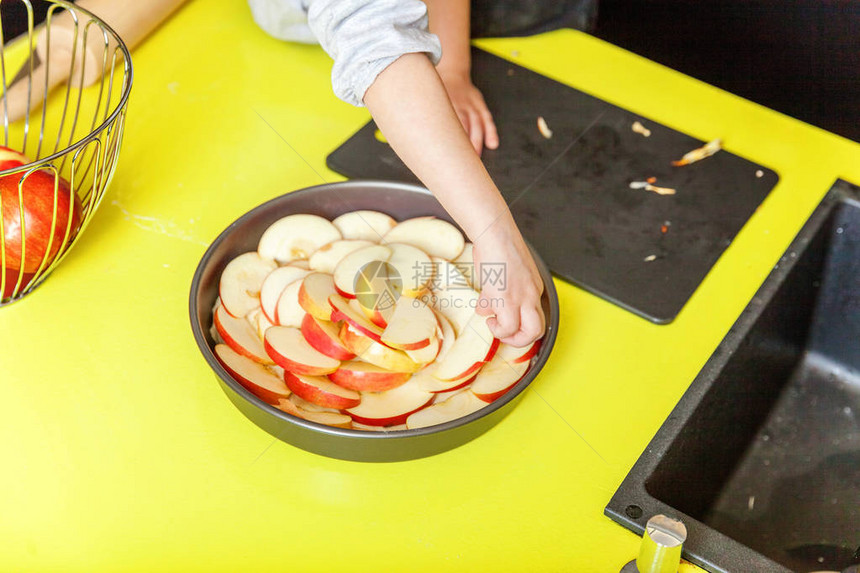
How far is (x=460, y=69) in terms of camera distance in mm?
1248

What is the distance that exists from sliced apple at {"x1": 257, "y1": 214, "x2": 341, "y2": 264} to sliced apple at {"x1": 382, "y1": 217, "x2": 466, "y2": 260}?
0.08m

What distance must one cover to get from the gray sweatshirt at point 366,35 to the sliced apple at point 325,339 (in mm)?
243

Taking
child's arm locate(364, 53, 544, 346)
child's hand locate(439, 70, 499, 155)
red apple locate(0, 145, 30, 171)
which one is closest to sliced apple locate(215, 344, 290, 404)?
child's arm locate(364, 53, 544, 346)

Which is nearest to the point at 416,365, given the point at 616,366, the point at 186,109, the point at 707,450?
the point at 616,366

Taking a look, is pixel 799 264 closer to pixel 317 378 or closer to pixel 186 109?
pixel 317 378

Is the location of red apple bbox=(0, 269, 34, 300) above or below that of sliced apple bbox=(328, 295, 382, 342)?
below

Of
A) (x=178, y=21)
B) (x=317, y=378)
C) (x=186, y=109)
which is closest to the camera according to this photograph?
(x=317, y=378)

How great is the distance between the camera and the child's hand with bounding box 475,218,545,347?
83 cm

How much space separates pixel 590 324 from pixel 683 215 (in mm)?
231

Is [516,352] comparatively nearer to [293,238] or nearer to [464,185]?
[464,185]

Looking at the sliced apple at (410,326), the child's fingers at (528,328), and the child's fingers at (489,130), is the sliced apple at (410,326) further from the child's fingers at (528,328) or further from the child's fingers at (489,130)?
the child's fingers at (489,130)

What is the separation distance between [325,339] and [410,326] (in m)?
0.09

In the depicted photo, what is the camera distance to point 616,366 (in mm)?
930
